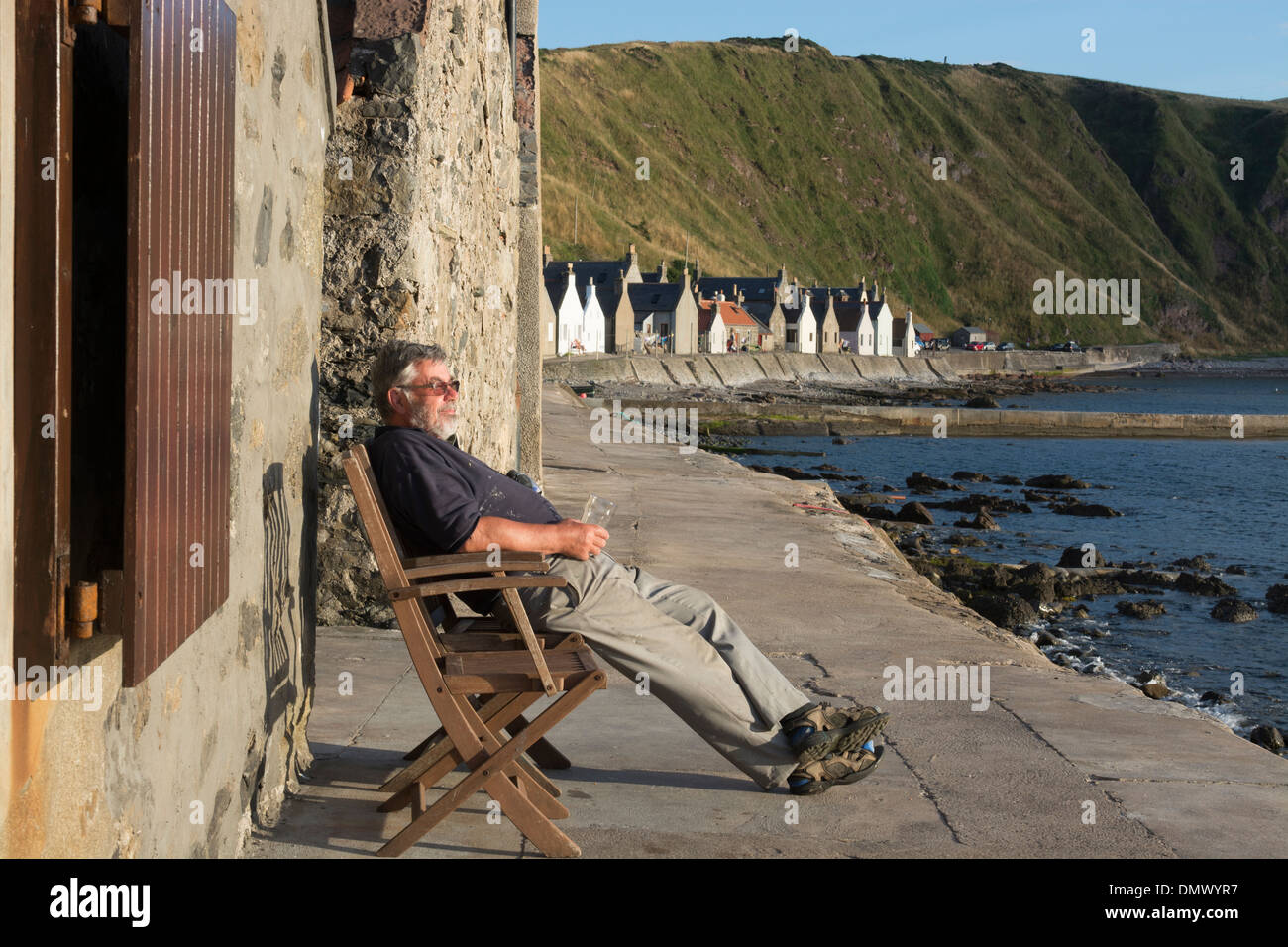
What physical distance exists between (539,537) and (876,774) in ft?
6.01

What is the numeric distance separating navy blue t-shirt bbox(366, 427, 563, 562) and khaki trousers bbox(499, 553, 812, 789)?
276 mm

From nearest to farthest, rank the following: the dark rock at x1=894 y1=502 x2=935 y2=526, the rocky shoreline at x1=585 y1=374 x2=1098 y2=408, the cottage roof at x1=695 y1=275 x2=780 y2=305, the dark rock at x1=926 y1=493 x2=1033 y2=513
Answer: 1. the dark rock at x1=894 y1=502 x2=935 y2=526
2. the dark rock at x1=926 y1=493 x2=1033 y2=513
3. the rocky shoreline at x1=585 y1=374 x2=1098 y2=408
4. the cottage roof at x1=695 y1=275 x2=780 y2=305

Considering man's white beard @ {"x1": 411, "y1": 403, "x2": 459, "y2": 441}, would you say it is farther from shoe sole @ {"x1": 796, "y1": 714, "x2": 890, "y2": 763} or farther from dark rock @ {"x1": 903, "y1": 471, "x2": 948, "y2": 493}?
dark rock @ {"x1": 903, "y1": 471, "x2": 948, "y2": 493}

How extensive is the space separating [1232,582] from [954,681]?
62.0ft

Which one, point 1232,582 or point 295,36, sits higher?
point 295,36

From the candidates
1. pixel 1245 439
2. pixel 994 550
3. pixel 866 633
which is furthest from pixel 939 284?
pixel 866 633

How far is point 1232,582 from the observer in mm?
23203

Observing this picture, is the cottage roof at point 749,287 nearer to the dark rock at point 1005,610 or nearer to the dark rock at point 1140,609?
the dark rock at point 1140,609

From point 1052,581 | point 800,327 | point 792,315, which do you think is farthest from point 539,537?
point 792,315

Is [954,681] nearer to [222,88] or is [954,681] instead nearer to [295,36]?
[295,36]

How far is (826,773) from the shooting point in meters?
4.64

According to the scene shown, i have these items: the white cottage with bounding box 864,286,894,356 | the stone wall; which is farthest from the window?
the white cottage with bounding box 864,286,894,356

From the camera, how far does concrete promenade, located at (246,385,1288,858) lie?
13.7ft
